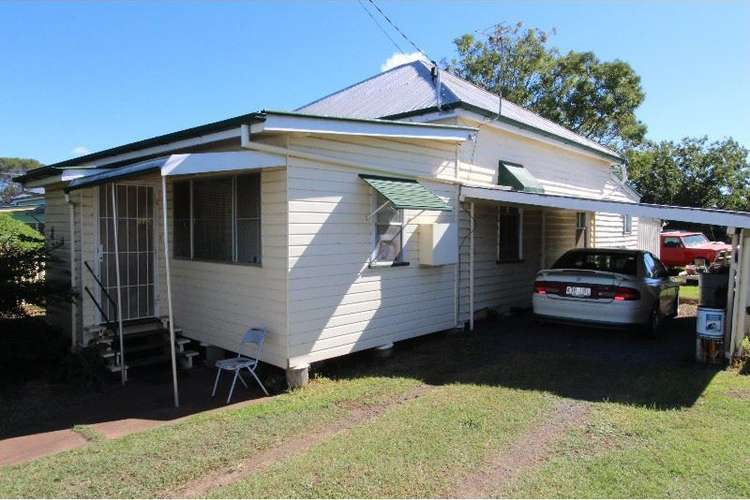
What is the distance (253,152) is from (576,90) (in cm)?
2841

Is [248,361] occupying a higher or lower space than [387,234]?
lower

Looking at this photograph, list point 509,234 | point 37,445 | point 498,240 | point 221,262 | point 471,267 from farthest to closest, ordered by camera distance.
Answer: point 509,234
point 498,240
point 471,267
point 221,262
point 37,445

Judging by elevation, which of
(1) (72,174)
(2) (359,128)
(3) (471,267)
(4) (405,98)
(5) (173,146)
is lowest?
(3) (471,267)

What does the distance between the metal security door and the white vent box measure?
4.35 metres

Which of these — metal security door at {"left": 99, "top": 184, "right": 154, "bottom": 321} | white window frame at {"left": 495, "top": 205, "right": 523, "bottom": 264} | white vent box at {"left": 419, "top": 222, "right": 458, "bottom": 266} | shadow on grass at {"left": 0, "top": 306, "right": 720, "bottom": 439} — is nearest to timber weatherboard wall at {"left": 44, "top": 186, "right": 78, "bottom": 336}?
metal security door at {"left": 99, "top": 184, "right": 154, "bottom": 321}

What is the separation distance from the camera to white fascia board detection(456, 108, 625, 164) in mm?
8969

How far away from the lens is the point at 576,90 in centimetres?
2986

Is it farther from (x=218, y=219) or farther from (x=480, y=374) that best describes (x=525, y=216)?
(x=218, y=219)

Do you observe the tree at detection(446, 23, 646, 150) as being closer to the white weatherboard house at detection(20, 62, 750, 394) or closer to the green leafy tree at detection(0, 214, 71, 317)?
the white weatherboard house at detection(20, 62, 750, 394)

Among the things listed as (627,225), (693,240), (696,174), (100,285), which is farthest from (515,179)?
(696,174)

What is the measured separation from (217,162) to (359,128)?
196 cm

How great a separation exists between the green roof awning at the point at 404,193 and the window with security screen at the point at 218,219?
1.59m

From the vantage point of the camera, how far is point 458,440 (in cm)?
466

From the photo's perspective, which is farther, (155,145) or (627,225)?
(627,225)
